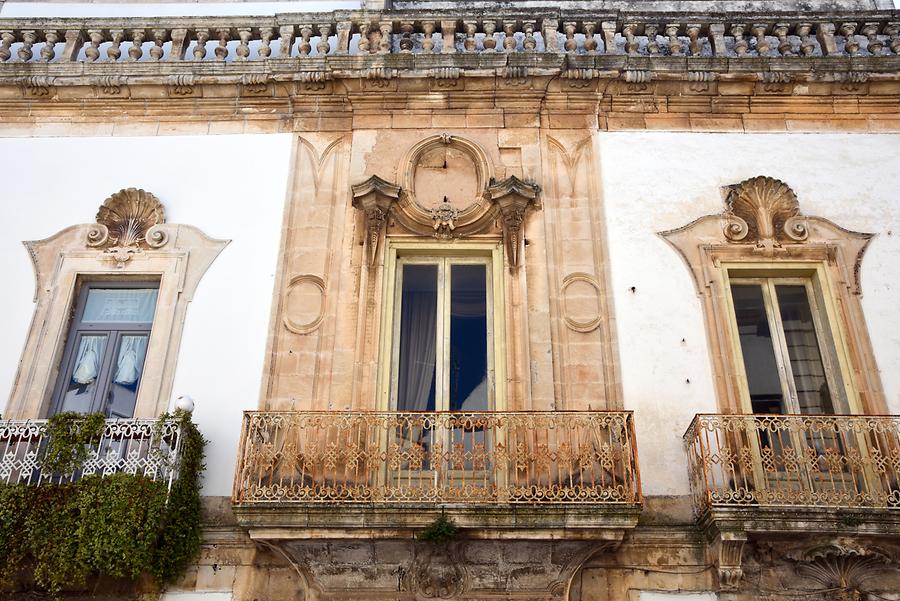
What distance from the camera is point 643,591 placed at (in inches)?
311

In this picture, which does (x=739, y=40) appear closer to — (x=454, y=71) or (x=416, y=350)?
(x=454, y=71)

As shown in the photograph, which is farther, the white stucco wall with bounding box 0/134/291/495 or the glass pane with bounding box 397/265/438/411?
the glass pane with bounding box 397/265/438/411

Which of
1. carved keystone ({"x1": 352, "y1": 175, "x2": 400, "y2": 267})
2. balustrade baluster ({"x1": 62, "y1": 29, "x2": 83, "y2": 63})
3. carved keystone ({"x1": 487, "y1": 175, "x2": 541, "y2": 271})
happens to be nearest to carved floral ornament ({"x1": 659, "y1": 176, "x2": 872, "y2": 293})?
carved keystone ({"x1": 487, "y1": 175, "x2": 541, "y2": 271})

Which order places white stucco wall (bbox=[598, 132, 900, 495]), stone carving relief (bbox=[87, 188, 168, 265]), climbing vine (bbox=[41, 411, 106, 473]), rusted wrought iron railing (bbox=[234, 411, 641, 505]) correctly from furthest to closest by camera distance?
stone carving relief (bbox=[87, 188, 168, 265]), white stucco wall (bbox=[598, 132, 900, 495]), climbing vine (bbox=[41, 411, 106, 473]), rusted wrought iron railing (bbox=[234, 411, 641, 505])

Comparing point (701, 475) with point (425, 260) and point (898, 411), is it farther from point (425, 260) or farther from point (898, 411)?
point (425, 260)

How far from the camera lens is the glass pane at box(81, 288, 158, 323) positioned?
953cm

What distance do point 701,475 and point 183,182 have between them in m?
6.17

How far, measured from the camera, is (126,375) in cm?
919

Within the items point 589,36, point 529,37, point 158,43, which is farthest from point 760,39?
point 158,43

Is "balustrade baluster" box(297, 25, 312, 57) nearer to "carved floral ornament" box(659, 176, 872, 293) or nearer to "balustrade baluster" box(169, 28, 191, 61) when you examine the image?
"balustrade baluster" box(169, 28, 191, 61)

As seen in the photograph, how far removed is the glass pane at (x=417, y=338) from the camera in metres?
9.08

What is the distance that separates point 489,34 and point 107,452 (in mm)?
6092

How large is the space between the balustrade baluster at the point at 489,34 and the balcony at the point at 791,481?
4.85 metres

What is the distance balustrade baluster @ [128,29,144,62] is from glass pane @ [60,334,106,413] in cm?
334
